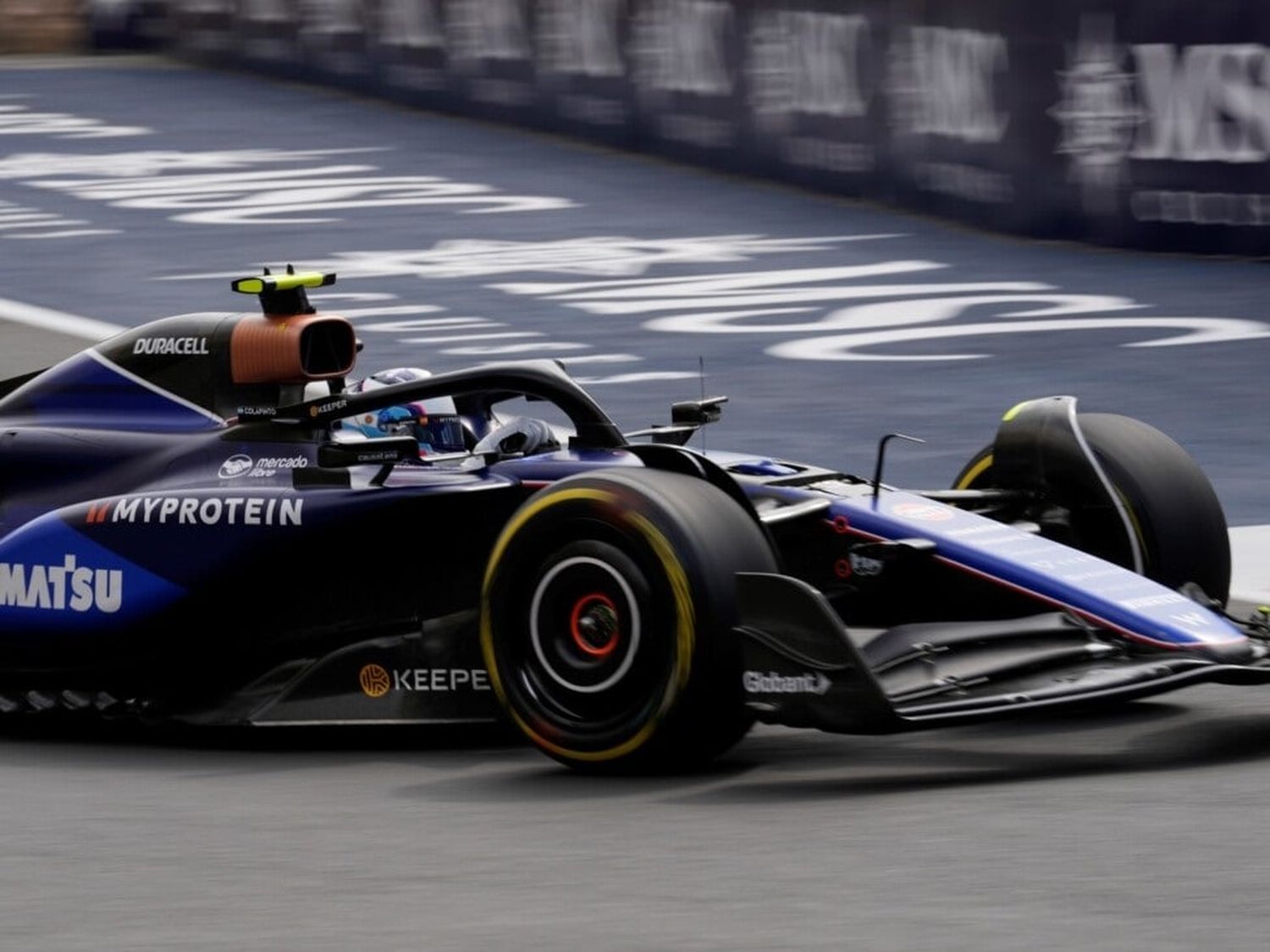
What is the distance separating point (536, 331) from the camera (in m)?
16.2

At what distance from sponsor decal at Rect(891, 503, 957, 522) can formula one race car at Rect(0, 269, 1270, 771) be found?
0.01m

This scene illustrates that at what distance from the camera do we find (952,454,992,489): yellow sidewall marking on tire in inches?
311

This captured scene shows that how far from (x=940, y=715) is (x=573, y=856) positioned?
3.13 ft

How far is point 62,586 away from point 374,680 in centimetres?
96

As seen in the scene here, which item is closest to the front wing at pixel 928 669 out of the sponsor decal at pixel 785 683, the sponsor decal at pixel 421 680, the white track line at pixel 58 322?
the sponsor decal at pixel 785 683

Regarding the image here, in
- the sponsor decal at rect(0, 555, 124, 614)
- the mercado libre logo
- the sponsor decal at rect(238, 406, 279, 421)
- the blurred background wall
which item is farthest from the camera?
the blurred background wall

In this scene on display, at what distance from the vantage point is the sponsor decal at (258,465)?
7488 millimetres

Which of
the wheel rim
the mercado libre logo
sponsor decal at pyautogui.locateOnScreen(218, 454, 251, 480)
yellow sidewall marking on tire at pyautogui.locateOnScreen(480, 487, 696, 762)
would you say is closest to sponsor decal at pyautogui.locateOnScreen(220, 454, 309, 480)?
sponsor decal at pyautogui.locateOnScreen(218, 454, 251, 480)

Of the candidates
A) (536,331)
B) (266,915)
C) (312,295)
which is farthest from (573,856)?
(312,295)

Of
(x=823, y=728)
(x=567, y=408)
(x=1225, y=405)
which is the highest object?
(x=567, y=408)

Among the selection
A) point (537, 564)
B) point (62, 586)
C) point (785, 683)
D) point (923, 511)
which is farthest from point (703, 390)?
point (62, 586)

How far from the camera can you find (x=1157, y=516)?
746 cm

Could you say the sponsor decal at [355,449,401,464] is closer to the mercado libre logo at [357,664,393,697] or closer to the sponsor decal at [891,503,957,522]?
the mercado libre logo at [357,664,393,697]

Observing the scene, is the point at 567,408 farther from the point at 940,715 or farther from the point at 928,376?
the point at 928,376
